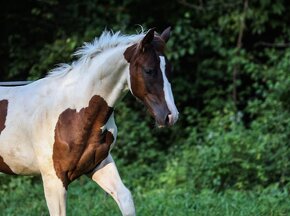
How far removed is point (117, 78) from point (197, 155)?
14.5ft

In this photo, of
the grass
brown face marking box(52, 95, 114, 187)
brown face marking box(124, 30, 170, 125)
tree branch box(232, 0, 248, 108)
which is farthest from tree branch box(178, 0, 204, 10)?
brown face marking box(124, 30, 170, 125)

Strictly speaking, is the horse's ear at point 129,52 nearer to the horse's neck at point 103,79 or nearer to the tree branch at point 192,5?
the horse's neck at point 103,79

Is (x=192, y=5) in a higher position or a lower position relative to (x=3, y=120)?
lower

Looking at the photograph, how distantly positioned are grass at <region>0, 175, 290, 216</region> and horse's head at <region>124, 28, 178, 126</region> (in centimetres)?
216

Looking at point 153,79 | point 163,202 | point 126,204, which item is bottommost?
point 163,202

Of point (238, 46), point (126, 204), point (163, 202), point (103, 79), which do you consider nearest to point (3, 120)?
point (103, 79)

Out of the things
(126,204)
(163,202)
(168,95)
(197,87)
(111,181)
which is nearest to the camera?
(168,95)

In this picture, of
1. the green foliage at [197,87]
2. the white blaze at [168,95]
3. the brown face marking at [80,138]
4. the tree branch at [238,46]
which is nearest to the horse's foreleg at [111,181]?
the brown face marking at [80,138]

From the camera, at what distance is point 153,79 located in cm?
485

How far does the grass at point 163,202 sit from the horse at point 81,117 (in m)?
1.76

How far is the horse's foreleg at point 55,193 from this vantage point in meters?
5.20

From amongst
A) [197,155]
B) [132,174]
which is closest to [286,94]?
[197,155]

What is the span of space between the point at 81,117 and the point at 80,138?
0.14 metres

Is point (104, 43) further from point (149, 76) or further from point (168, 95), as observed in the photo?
point (168, 95)
